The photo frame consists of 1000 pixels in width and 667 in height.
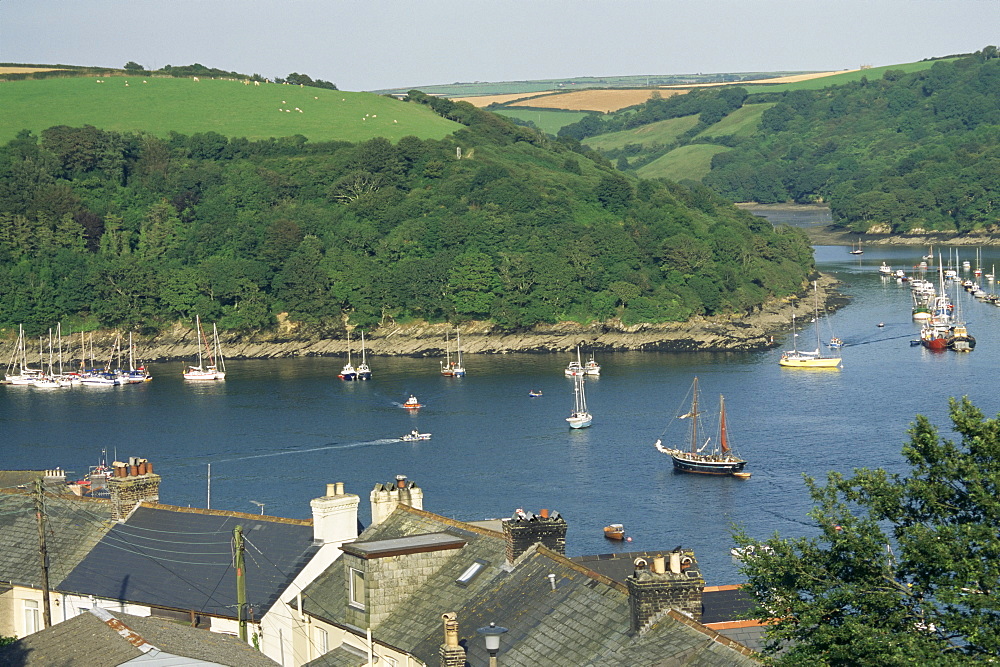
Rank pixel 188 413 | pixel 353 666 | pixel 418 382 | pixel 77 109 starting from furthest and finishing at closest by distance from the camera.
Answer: pixel 77 109 → pixel 418 382 → pixel 188 413 → pixel 353 666

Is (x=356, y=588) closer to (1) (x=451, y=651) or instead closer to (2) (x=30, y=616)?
(1) (x=451, y=651)

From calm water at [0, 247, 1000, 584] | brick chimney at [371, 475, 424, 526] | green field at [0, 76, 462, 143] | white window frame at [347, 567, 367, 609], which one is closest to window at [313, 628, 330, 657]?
white window frame at [347, 567, 367, 609]

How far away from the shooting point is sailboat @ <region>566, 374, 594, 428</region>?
103 metres

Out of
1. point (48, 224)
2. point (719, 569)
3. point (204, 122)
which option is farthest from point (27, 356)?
point (719, 569)

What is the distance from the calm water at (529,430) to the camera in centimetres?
8062

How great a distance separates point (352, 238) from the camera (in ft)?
542

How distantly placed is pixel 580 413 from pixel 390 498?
238 feet

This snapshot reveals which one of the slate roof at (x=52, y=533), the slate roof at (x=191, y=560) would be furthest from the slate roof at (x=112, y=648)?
the slate roof at (x=52, y=533)

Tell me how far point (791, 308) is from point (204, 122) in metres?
76.9

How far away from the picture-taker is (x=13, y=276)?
513 feet

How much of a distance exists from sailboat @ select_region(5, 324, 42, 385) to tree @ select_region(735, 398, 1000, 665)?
122m

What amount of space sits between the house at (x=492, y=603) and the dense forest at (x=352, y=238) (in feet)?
383

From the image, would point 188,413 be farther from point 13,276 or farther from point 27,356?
point 13,276

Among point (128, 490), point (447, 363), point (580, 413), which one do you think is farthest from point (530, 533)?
point (447, 363)
